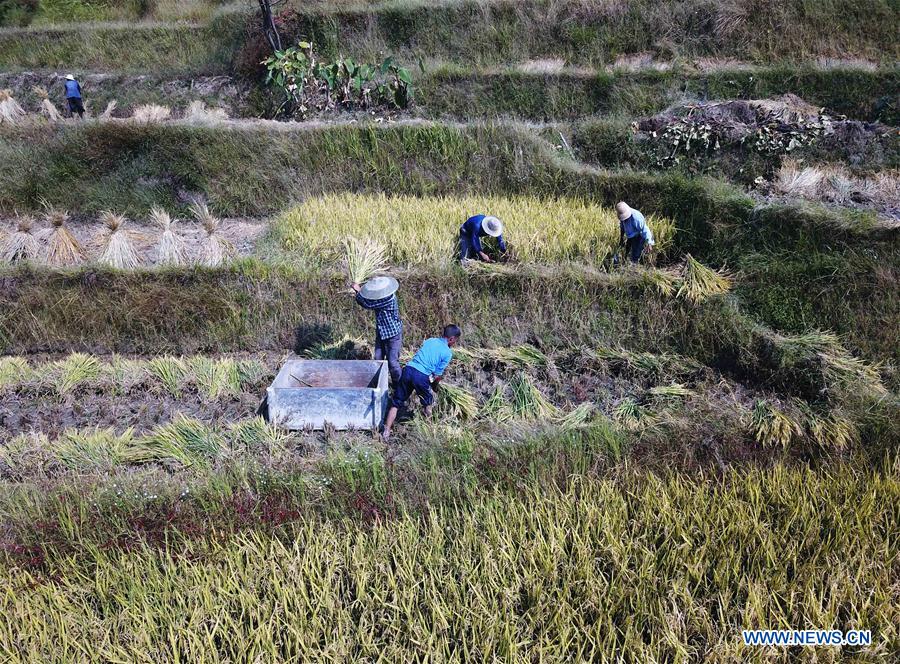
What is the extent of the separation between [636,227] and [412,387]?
119 inches

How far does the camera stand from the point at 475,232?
608cm

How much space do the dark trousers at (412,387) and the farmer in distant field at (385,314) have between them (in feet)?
0.67

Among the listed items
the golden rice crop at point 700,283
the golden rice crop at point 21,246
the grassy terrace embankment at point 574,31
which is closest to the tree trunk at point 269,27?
the grassy terrace embankment at point 574,31

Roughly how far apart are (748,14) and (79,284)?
11.4 metres

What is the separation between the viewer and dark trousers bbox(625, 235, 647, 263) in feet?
19.9

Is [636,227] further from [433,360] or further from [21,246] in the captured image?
[21,246]

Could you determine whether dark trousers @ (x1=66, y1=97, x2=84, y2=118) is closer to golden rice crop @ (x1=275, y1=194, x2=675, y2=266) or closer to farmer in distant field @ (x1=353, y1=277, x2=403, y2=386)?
golden rice crop @ (x1=275, y1=194, x2=675, y2=266)

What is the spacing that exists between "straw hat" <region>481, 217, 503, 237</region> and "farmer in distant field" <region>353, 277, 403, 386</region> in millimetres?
1457

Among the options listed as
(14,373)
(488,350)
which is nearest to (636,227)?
(488,350)

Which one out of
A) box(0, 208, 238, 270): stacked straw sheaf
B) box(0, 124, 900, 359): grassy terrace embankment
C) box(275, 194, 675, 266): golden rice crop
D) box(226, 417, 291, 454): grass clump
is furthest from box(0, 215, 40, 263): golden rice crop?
box(226, 417, 291, 454): grass clump

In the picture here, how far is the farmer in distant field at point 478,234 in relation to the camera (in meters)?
5.97

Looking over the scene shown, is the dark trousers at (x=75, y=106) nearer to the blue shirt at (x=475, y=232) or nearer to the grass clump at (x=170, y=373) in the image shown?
the grass clump at (x=170, y=373)

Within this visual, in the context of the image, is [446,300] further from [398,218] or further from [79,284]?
[79,284]

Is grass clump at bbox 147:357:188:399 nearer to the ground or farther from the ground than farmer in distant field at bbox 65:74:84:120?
nearer to the ground
